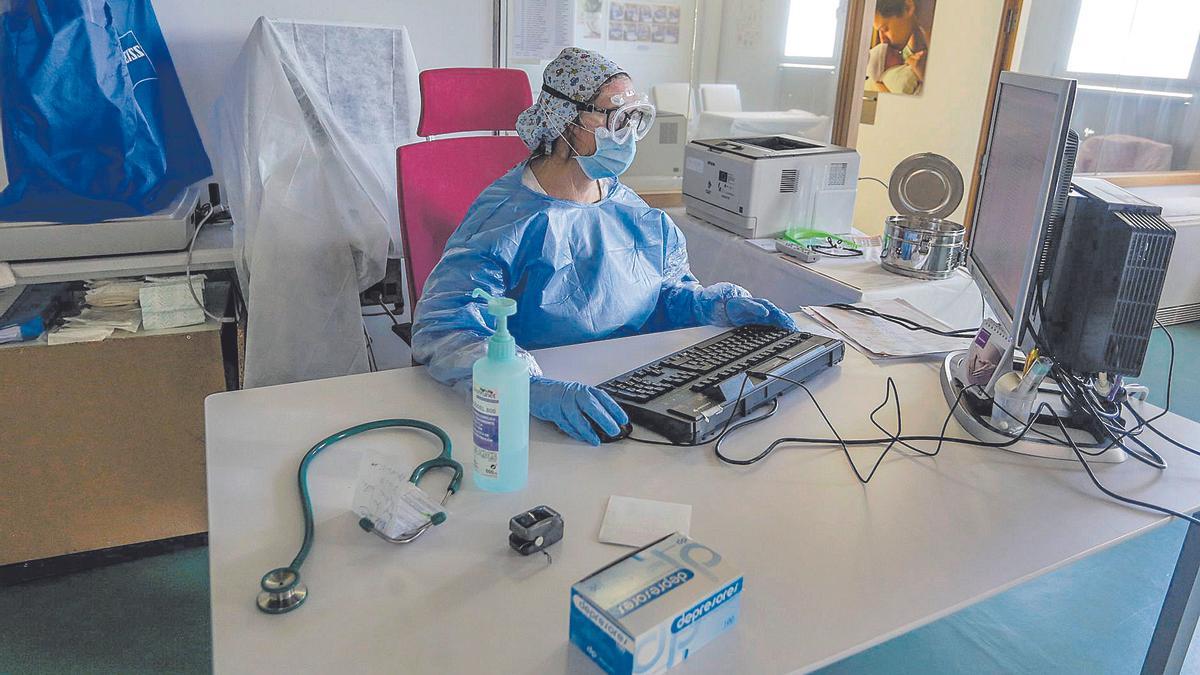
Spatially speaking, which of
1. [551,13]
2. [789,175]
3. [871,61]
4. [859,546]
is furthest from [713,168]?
[871,61]

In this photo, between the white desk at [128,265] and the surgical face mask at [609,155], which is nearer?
the surgical face mask at [609,155]

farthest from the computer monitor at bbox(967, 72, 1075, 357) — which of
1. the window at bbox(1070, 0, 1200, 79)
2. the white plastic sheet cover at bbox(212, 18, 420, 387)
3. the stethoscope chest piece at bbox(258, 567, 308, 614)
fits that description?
the window at bbox(1070, 0, 1200, 79)

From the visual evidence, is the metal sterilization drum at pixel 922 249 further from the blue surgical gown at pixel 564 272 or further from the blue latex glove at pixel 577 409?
the blue latex glove at pixel 577 409

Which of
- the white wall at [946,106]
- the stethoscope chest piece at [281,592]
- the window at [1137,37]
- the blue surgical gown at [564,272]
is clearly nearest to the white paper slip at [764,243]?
the blue surgical gown at [564,272]

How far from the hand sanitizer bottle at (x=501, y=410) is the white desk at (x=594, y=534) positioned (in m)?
0.04

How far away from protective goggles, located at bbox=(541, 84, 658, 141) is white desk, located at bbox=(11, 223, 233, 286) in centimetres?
99

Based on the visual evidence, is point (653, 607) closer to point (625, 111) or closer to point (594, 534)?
point (594, 534)

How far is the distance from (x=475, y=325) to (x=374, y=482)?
0.47 metres

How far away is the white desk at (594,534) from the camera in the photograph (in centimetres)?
81

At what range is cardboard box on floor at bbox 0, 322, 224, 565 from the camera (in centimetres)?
189

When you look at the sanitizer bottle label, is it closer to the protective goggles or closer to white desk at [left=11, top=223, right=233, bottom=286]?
the protective goggles

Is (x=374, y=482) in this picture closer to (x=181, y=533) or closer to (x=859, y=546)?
(x=859, y=546)

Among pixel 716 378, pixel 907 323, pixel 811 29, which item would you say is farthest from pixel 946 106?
pixel 716 378

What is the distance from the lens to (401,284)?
2.51 m
